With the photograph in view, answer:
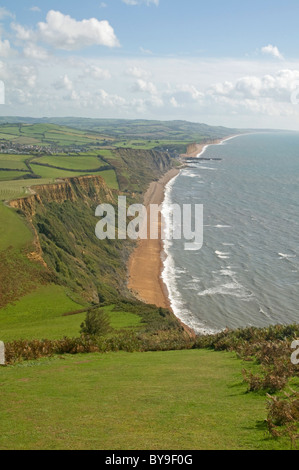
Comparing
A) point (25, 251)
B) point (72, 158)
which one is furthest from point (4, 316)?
point (72, 158)

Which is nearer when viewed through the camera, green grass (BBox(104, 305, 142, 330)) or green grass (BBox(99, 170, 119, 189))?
green grass (BBox(104, 305, 142, 330))

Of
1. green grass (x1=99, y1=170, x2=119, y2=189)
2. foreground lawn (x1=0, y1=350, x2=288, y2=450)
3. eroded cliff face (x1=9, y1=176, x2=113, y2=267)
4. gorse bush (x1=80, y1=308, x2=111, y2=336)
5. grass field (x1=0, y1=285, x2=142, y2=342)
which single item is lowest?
grass field (x1=0, y1=285, x2=142, y2=342)

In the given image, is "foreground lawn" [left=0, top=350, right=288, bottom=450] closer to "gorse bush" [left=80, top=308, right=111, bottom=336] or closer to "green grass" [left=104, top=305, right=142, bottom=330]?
"gorse bush" [left=80, top=308, right=111, bottom=336]

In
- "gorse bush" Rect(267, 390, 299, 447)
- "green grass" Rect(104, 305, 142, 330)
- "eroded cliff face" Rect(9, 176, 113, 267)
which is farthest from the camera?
"eroded cliff face" Rect(9, 176, 113, 267)

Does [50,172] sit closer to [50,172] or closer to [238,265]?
[50,172]

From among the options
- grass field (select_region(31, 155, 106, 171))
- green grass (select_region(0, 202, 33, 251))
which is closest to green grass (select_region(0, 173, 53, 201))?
green grass (select_region(0, 202, 33, 251))

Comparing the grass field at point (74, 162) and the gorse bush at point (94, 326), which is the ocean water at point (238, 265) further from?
the grass field at point (74, 162)

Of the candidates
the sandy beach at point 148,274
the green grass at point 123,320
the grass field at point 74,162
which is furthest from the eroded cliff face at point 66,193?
the grass field at point 74,162
